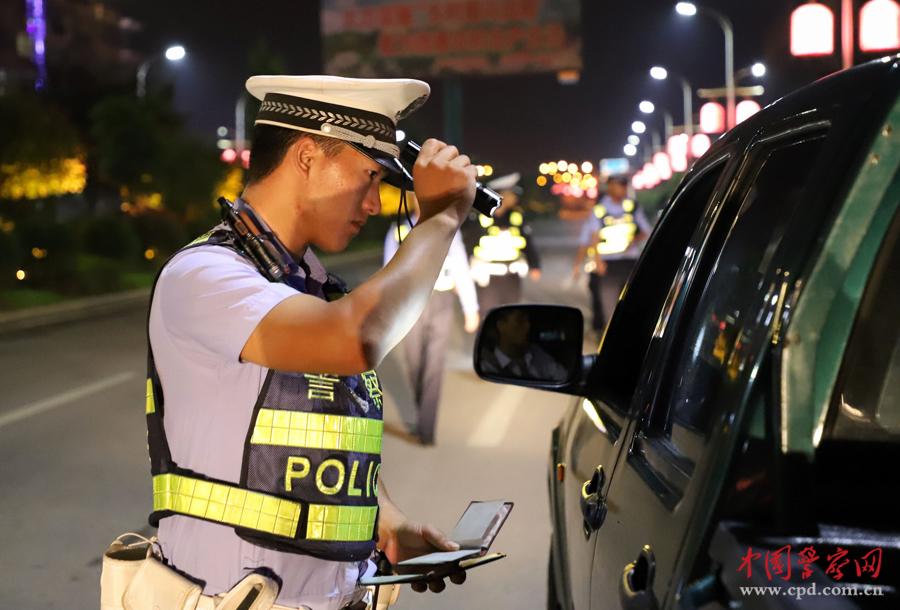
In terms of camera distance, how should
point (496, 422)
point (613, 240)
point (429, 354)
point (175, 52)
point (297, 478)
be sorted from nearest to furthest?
point (297, 478), point (429, 354), point (496, 422), point (613, 240), point (175, 52)

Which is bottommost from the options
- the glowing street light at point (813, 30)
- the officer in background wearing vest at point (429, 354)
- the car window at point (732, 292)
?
the officer in background wearing vest at point (429, 354)

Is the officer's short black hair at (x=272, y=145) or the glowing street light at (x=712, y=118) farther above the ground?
the glowing street light at (x=712, y=118)

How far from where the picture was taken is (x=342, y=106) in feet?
7.02

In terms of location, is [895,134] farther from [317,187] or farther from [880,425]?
[317,187]

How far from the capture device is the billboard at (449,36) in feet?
151

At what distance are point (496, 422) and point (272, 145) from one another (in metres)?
7.62

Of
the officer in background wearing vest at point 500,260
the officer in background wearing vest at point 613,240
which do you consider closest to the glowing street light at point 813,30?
the officer in background wearing vest at point 613,240

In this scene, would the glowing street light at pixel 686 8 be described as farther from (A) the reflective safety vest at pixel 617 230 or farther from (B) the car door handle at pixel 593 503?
(B) the car door handle at pixel 593 503

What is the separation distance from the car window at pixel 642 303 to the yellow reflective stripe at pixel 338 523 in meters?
0.96

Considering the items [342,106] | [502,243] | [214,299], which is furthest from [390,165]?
[502,243]

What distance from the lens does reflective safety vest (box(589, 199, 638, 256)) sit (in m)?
13.6

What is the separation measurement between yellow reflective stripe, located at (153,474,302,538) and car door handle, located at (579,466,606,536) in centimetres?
63

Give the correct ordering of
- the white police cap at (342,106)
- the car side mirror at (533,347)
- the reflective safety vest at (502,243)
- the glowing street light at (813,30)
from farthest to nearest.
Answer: the glowing street light at (813,30), the reflective safety vest at (502,243), the car side mirror at (533,347), the white police cap at (342,106)

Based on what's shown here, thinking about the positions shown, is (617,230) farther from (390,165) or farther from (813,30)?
(813,30)
